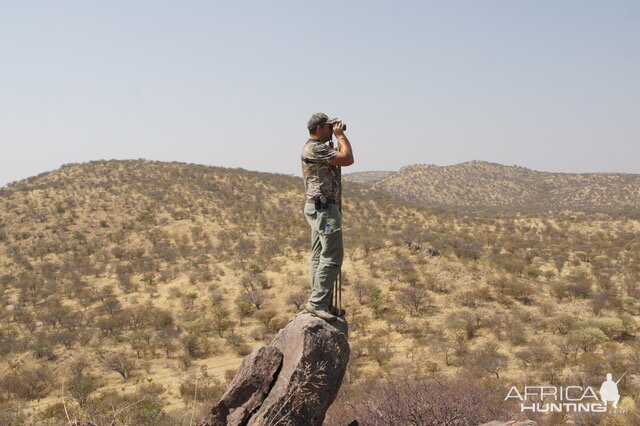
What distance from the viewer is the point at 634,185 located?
65.4 meters

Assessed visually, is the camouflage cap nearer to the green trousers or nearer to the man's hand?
the man's hand

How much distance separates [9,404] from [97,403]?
304 centimetres

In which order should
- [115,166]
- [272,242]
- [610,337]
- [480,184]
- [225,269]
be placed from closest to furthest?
[610,337]
[225,269]
[272,242]
[115,166]
[480,184]

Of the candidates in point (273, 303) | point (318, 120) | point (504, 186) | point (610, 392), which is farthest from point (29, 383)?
point (504, 186)

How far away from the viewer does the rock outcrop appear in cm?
419

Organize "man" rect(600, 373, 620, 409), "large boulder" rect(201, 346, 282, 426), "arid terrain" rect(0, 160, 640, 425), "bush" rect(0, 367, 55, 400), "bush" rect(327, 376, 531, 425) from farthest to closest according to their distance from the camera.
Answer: "bush" rect(0, 367, 55, 400) < "arid terrain" rect(0, 160, 640, 425) < "man" rect(600, 373, 620, 409) < "bush" rect(327, 376, 531, 425) < "large boulder" rect(201, 346, 282, 426)

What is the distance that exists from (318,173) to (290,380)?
2511 millimetres

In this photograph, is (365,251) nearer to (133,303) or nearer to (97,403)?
(133,303)

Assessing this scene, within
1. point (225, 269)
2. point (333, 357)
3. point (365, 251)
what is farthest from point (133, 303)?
point (333, 357)

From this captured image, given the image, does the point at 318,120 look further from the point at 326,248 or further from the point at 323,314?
the point at 323,314

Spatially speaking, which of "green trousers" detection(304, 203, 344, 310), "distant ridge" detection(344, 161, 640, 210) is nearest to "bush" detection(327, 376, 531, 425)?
"green trousers" detection(304, 203, 344, 310)

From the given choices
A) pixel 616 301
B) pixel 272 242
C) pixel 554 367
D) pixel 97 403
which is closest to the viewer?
pixel 97 403

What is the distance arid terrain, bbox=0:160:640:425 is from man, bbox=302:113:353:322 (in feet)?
6.97

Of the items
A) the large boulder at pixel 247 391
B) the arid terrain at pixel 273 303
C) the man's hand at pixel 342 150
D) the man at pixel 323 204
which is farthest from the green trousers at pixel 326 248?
the arid terrain at pixel 273 303
